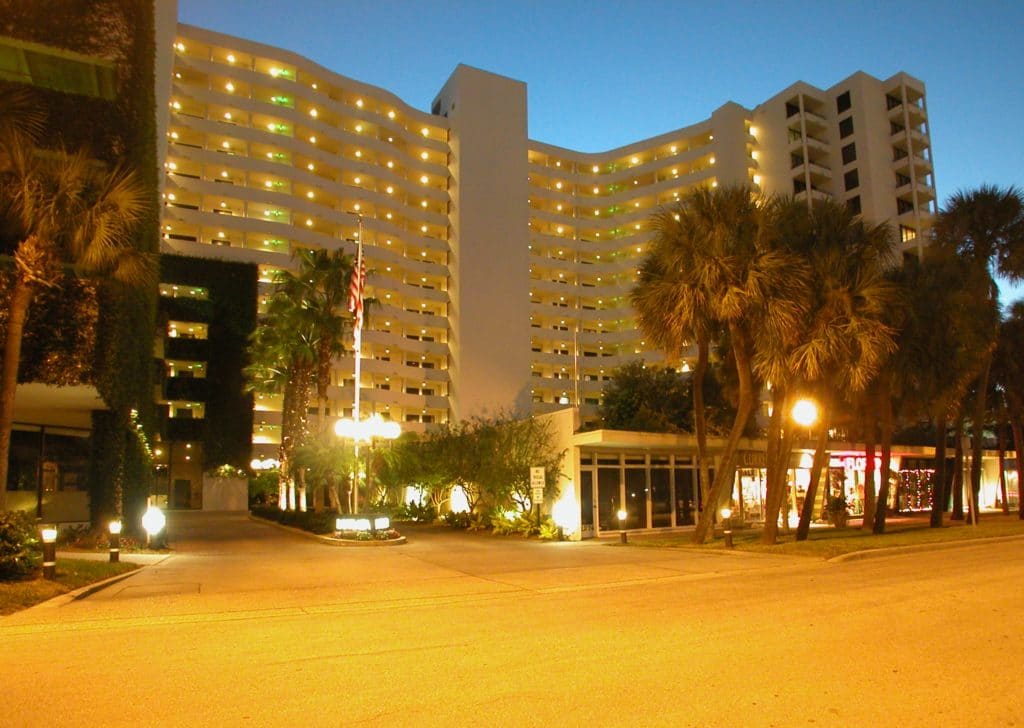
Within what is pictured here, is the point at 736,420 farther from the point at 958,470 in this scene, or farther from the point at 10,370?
the point at 10,370

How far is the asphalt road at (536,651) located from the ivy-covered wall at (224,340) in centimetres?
4680

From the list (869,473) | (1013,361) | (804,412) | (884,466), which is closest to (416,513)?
(869,473)

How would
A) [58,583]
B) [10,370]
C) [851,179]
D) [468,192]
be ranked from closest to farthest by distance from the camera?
[58,583] < [10,370] < [468,192] < [851,179]

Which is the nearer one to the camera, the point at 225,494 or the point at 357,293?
the point at 357,293

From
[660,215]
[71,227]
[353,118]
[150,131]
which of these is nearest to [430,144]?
[353,118]

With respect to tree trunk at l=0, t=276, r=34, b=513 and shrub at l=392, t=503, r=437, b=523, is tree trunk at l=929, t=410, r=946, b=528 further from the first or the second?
tree trunk at l=0, t=276, r=34, b=513

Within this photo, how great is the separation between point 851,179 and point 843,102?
8837mm

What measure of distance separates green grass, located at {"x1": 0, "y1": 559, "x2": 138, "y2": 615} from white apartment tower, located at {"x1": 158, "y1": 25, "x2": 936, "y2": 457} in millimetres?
45166

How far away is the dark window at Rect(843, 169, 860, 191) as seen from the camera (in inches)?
3053

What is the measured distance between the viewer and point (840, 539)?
2233 centimetres

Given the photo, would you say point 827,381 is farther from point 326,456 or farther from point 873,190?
point 873,190

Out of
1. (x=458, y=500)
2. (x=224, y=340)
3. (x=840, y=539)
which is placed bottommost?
(x=840, y=539)

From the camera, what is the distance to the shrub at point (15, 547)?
12.4 meters

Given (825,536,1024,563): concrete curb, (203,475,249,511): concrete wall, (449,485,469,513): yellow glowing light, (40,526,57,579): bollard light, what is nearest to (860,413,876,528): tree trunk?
(825,536,1024,563): concrete curb
